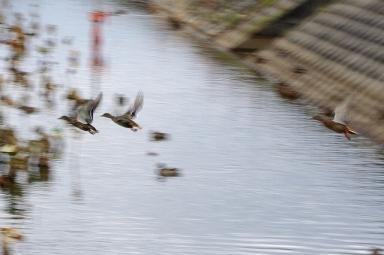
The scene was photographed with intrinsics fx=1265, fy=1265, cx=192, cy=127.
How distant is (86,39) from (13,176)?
10370 mm

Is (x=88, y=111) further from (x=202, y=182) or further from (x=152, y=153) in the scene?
(x=152, y=153)

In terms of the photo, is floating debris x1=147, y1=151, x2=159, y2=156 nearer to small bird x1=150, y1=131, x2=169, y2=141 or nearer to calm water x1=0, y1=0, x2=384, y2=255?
calm water x1=0, y1=0, x2=384, y2=255

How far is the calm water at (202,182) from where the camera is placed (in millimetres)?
10188

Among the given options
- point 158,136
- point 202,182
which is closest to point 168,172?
point 202,182

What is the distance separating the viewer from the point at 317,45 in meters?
18.6

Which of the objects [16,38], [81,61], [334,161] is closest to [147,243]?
[334,161]

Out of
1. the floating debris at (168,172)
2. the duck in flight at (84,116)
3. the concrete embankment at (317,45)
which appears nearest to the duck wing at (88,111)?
the duck in flight at (84,116)

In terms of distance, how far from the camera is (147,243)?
32.7ft

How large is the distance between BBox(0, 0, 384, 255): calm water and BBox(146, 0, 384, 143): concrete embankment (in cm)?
54

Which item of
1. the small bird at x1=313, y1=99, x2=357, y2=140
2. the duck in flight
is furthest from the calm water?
the duck in flight

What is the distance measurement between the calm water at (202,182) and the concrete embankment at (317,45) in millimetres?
542

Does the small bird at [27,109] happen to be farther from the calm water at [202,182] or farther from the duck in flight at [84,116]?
the duck in flight at [84,116]

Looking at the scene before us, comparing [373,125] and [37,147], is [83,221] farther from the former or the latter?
[373,125]

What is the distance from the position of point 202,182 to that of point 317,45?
23.2 feet
